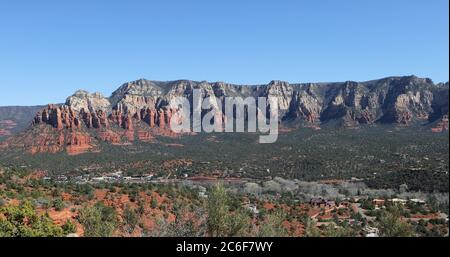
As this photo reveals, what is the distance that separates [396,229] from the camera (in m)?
20.1

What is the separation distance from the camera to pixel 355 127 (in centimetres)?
18600

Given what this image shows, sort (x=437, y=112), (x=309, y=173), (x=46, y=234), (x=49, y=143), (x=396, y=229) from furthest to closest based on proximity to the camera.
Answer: (x=437, y=112) < (x=49, y=143) < (x=309, y=173) < (x=396, y=229) < (x=46, y=234)

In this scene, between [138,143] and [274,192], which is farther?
[138,143]
